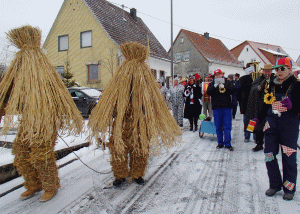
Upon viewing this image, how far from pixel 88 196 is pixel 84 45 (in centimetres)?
1620

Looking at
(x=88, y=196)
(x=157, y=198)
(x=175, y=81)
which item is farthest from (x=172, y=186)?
(x=175, y=81)

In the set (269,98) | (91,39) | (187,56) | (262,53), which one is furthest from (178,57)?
(269,98)

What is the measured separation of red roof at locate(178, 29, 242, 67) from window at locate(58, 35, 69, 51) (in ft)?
53.1

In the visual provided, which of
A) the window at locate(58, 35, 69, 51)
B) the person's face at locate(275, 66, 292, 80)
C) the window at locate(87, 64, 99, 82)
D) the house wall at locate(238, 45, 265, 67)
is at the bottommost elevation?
the person's face at locate(275, 66, 292, 80)

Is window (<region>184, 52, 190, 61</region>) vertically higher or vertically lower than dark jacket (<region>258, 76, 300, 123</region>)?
higher

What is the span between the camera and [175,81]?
8180 millimetres

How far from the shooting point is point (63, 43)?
1842cm

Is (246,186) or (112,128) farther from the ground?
(112,128)

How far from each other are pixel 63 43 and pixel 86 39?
84.7 inches

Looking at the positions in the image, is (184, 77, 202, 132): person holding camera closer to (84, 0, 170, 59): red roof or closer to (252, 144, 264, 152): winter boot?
(252, 144, 264, 152): winter boot

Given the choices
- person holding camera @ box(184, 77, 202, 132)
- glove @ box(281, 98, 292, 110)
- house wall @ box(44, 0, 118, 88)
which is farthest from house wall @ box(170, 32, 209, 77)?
glove @ box(281, 98, 292, 110)

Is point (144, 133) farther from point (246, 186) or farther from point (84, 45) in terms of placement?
point (84, 45)

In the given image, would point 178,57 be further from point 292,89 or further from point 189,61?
point 292,89

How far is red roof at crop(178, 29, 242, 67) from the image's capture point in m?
29.6
